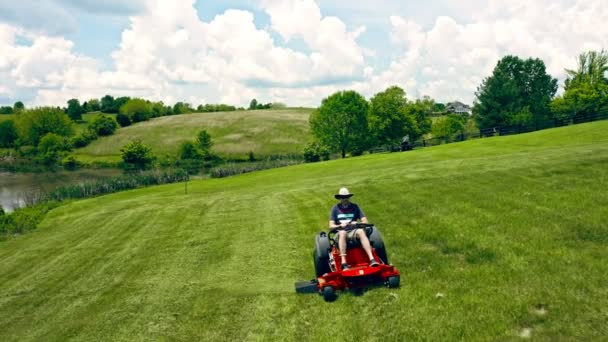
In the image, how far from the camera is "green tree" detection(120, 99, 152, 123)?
15911 cm

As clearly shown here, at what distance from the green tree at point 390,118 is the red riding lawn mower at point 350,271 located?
2724 inches

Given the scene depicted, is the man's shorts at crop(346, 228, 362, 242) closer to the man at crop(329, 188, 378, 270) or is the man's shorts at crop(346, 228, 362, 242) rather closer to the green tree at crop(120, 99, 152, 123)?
the man at crop(329, 188, 378, 270)

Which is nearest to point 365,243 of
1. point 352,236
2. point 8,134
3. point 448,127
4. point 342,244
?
point 352,236

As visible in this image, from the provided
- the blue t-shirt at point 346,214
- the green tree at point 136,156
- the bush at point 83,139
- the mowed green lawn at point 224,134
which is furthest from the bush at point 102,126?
the blue t-shirt at point 346,214

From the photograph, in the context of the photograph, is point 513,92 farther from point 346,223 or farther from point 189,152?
point 346,223

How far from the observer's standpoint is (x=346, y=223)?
1113 centimetres

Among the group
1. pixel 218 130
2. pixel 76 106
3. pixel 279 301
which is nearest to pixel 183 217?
pixel 279 301

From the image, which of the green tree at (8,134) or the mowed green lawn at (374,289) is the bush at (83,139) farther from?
the mowed green lawn at (374,289)

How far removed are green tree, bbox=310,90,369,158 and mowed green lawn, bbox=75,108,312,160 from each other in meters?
27.3

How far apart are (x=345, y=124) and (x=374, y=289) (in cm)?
7549

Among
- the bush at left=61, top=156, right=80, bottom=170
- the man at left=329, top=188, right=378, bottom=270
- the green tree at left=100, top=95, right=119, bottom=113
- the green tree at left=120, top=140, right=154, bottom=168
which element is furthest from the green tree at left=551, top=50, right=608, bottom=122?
the green tree at left=100, top=95, right=119, bottom=113

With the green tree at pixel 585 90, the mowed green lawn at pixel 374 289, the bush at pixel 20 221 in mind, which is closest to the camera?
the mowed green lawn at pixel 374 289

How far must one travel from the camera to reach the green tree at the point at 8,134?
138 meters

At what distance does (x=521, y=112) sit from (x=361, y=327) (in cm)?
7764
